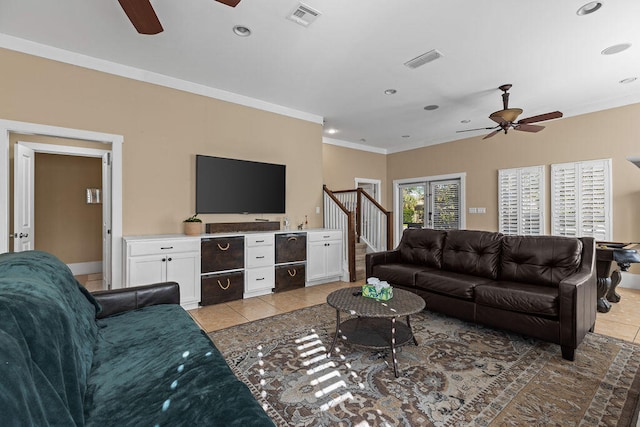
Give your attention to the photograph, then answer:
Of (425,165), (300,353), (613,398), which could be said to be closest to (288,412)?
(300,353)

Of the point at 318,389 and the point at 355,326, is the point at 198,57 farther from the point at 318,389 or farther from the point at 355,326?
the point at 318,389

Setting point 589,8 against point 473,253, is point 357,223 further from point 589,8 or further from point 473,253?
point 589,8

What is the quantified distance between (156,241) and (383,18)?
337cm

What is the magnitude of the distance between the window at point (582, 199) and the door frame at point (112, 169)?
22.3 feet

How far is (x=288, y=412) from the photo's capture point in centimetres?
182

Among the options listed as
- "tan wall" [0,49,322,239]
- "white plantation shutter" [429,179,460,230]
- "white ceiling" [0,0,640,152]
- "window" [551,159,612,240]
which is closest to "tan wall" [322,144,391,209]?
"white plantation shutter" [429,179,460,230]

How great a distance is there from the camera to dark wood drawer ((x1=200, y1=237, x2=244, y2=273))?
3.93m

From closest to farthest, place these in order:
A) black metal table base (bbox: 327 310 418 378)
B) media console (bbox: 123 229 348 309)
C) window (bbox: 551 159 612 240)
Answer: black metal table base (bbox: 327 310 418 378), media console (bbox: 123 229 348 309), window (bbox: 551 159 612 240)

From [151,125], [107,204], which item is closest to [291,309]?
[107,204]

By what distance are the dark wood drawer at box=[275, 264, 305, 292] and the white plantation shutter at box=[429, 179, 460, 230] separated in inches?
147

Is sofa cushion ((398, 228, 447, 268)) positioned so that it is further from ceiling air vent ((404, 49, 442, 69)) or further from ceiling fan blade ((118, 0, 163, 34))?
ceiling fan blade ((118, 0, 163, 34))

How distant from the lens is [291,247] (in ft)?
15.5

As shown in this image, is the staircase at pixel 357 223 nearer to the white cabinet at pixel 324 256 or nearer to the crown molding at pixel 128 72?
the white cabinet at pixel 324 256

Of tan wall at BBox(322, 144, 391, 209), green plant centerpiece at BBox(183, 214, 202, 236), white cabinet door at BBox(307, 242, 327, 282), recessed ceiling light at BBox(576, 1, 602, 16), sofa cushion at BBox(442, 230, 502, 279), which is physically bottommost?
white cabinet door at BBox(307, 242, 327, 282)
